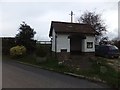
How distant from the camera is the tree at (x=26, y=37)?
33.5 metres

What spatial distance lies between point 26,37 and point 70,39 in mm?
7144

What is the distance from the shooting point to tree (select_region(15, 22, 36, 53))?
110 ft

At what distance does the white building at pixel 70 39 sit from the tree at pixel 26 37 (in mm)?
3708

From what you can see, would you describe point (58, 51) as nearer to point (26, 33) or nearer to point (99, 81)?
point (26, 33)

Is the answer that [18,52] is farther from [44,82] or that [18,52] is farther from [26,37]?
[44,82]

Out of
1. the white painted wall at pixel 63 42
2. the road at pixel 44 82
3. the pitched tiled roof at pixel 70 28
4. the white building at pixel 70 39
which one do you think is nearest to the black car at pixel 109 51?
the white building at pixel 70 39

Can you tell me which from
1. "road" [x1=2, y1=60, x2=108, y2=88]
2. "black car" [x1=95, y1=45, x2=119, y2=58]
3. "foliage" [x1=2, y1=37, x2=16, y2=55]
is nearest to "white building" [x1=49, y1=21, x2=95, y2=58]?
"black car" [x1=95, y1=45, x2=119, y2=58]

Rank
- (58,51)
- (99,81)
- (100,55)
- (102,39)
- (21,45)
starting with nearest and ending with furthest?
(99,81), (58,51), (100,55), (21,45), (102,39)

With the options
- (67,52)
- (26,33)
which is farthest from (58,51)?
(26,33)

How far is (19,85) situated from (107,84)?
4.69 meters

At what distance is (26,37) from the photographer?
111ft

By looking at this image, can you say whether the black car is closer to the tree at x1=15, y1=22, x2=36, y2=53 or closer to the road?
the tree at x1=15, y1=22, x2=36, y2=53

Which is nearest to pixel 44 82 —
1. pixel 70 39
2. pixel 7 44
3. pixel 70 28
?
pixel 70 39

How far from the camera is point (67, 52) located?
29.0 metres
